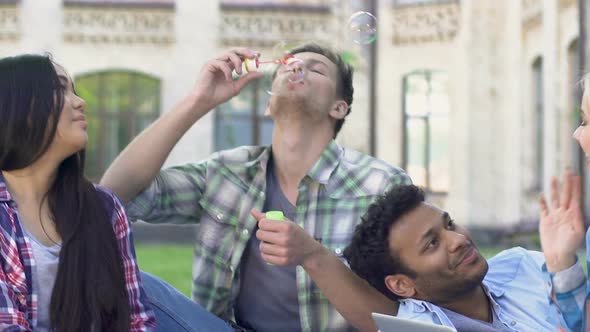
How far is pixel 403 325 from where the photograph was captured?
82.9 inches

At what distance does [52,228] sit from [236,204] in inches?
26.8

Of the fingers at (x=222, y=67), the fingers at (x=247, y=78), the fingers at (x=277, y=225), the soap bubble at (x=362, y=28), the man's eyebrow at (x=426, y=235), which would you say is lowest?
the man's eyebrow at (x=426, y=235)

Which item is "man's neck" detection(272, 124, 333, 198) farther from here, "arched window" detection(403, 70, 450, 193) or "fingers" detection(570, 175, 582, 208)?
"arched window" detection(403, 70, 450, 193)

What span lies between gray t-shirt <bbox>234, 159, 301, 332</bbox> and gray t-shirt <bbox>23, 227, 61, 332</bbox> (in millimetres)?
691

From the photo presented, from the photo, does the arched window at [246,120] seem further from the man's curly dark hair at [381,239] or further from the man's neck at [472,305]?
the man's neck at [472,305]

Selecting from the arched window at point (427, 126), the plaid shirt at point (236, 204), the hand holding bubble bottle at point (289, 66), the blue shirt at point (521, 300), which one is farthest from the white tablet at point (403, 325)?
the arched window at point (427, 126)

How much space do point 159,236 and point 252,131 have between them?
258 cm

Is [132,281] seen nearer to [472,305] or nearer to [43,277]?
[43,277]

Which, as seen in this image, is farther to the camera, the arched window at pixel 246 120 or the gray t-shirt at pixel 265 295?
the arched window at pixel 246 120

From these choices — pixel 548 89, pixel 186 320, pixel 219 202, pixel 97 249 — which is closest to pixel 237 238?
pixel 219 202

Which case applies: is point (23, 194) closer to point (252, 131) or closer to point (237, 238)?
point (237, 238)

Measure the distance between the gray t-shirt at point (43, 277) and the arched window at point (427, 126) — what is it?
1499 cm

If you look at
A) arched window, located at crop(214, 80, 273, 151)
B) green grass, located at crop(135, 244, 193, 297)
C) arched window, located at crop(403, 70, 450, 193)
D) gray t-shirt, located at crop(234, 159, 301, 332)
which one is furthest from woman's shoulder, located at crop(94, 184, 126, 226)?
arched window, located at crop(214, 80, 273, 151)

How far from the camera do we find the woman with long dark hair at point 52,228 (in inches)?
89.3
